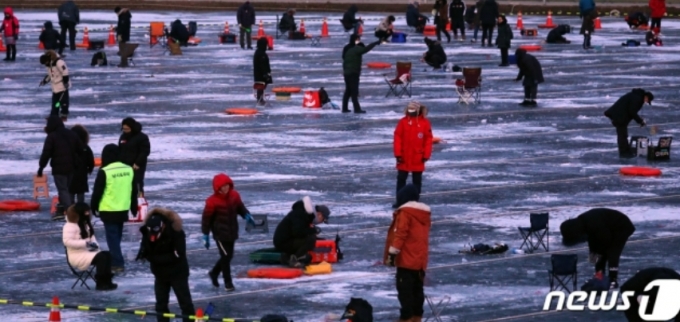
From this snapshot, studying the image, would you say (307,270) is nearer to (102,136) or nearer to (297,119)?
(102,136)

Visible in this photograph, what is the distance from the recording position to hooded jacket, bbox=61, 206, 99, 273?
16.6 meters

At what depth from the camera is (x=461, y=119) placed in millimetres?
31562

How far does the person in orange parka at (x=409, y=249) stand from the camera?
14.6 m

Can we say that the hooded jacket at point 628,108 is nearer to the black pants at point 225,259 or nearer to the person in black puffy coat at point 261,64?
the person in black puffy coat at point 261,64

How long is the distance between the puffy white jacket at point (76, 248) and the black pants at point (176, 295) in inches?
84.1

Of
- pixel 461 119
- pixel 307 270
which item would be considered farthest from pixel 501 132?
pixel 307 270

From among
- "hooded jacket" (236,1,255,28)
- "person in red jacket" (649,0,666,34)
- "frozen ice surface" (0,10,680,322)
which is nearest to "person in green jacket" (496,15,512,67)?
"frozen ice surface" (0,10,680,322)

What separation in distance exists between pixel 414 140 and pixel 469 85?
43.3ft

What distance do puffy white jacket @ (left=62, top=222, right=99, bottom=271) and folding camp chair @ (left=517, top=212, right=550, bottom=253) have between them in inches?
206

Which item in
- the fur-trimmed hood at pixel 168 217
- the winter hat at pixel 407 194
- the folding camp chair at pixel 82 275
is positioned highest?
the winter hat at pixel 407 194

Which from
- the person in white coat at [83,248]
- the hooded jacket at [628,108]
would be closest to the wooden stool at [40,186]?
the person in white coat at [83,248]

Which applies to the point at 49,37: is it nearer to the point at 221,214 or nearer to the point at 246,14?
the point at 246,14

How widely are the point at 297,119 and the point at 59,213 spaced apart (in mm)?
11364

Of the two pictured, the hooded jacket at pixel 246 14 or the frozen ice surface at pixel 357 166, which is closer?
the frozen ice surface at pixel 357 166
